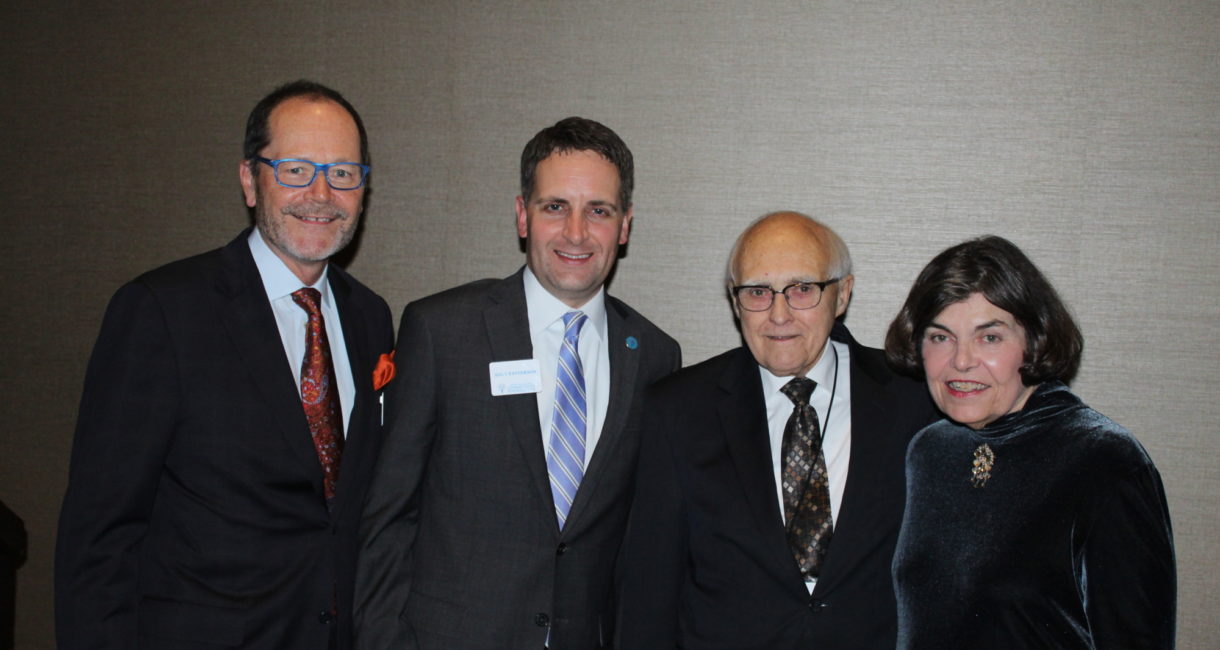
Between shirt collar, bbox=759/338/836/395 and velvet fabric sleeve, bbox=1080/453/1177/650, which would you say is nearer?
velvet fabric sleeve, bbox=1080/453/1177/650

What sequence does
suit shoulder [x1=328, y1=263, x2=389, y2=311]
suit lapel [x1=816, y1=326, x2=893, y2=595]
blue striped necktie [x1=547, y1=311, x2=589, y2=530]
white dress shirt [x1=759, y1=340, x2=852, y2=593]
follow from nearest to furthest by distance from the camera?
suit lapel [x1=816, y1=326, x2=893, y2=595], white dress shirt [x1=759, y1=340, x2=852, y2=593], blue striped necktie [x1=547, y1=311, x2=589, y2=530], suit shoulder [x1=328, y1=263, x2=389, y2=311]

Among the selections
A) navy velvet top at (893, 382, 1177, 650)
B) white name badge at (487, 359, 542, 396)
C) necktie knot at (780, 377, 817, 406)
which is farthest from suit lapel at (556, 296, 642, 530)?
navy velvet top at (893, 382, 1177, 650)

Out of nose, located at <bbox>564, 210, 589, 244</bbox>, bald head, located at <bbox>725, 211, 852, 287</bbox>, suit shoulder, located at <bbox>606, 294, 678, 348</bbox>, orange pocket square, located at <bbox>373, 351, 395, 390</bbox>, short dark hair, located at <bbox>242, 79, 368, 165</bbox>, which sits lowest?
orange pocket square, located at <bbox>373, 351, 395, 390</bbox>

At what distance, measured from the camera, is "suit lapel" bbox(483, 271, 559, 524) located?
226 cm

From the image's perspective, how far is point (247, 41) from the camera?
137 inches

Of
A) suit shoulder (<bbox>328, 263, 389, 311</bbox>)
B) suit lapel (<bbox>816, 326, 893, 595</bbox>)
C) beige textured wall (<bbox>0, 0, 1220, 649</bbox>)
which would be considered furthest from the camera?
beige textured wall (<bbox>0, 0, 1220, 649</bbox>)

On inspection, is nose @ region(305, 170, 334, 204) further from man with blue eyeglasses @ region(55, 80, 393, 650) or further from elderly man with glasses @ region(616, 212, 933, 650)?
elderly man with glasses @ region(616, 212, 933, 650)

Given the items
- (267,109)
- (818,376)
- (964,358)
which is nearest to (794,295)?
(818,376)

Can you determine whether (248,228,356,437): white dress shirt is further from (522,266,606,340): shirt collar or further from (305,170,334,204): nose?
(522,266,606,340): shirt collar

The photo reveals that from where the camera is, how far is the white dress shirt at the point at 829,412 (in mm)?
2201

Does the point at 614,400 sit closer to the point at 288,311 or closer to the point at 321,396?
the point at 321,396

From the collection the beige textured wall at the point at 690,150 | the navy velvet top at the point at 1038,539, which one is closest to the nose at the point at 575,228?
the beige textured wall at the point at 690,150

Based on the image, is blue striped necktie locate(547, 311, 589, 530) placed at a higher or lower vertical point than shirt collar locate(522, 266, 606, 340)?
lower

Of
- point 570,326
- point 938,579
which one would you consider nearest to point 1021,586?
point 938,579
